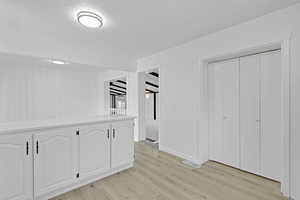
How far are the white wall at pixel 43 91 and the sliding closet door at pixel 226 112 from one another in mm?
3273

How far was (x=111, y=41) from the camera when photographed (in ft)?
10.3

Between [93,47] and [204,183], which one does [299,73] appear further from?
[93,47]

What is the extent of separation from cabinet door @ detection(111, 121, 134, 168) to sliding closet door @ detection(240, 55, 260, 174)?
2008mm

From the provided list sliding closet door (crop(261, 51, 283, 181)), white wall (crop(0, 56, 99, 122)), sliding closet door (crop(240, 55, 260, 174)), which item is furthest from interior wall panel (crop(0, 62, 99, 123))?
sliding closet door (crop(261, 51, 283, 181))

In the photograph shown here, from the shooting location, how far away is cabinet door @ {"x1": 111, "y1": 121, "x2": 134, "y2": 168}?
243 centimetres

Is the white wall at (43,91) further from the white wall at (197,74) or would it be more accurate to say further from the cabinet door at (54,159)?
the white wall at (197,74)

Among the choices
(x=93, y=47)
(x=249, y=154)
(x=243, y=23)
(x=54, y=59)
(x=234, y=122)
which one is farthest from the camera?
(x=93, y=47)

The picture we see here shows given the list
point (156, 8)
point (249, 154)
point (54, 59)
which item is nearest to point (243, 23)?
point (156, 8)

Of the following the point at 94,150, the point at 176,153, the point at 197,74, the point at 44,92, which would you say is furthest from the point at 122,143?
the point at 44,92

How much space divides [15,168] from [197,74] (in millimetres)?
2990

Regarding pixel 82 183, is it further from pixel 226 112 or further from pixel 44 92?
pixel 44 92

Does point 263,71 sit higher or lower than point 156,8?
lower

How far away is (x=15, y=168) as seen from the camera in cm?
155

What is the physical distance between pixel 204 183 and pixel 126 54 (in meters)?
3.43
